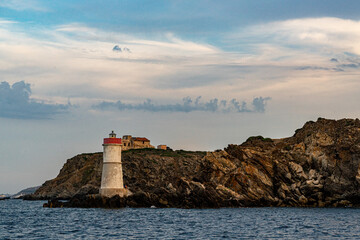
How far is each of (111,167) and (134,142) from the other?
9113cm

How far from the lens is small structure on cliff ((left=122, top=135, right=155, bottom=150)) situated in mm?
163500

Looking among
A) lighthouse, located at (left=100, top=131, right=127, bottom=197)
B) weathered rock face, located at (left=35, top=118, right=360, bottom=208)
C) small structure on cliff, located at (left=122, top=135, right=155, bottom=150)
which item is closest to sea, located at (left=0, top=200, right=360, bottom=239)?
lighthouse, located at (left=100, top=131, right=127, bottom=197)

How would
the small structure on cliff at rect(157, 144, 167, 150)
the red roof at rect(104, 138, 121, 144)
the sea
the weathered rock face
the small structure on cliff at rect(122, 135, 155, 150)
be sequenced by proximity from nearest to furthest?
the sea, the red roof at rect(104, 138, 121, 144), the weathered rock face, the small structure on cliff at rect(122, 135, 155, 150), the small structure on cliff at rect(157, 144, 167, 150)

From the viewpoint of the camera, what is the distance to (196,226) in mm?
51469

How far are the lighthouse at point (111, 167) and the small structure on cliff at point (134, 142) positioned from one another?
285 ft

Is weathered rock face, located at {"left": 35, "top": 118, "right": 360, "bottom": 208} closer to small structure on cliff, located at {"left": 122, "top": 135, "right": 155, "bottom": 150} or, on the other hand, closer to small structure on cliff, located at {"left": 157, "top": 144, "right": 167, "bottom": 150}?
small structure on cliff, located at {"left": 122, "top": 135, "right": 155, "bottom": 150}

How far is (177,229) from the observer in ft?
161

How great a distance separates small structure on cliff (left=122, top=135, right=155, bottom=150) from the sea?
96.3 m

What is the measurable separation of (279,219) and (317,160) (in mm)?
27169

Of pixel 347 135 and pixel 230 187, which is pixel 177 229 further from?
pixel 347 135

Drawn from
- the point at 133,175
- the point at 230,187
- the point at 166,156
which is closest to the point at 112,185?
the point at 230,187

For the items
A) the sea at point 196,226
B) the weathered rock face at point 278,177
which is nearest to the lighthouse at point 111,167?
the weathered rock face at point 278,177

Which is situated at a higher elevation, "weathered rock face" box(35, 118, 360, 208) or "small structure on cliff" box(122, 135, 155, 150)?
"small structure on cliff" box(122, 135, 155, 150)

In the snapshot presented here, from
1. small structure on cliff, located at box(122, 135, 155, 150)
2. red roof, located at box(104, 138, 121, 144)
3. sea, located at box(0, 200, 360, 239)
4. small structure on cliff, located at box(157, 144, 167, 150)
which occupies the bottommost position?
sea, located at box(0, 200, 360, 239)
